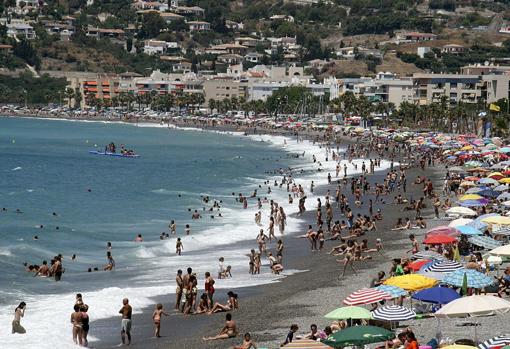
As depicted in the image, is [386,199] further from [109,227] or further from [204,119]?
[204,119]

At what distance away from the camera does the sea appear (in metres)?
25.7

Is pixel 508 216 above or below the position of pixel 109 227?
above

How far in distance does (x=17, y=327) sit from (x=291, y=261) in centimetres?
1206

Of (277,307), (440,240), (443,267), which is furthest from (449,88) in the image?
(443,267)

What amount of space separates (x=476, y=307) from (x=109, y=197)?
41326mm

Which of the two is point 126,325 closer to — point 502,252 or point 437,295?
point 437,295

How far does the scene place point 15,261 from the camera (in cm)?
3195

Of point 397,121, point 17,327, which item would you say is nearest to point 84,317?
point 17,327

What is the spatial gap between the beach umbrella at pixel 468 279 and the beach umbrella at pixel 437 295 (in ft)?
2.10

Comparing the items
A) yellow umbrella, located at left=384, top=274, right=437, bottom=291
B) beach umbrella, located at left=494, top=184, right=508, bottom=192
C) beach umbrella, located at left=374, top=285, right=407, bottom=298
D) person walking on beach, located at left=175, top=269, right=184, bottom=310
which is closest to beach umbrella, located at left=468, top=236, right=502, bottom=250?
yellow umbrella, located at left=384, top=274, right=437, bottom=291

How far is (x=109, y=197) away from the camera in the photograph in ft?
185

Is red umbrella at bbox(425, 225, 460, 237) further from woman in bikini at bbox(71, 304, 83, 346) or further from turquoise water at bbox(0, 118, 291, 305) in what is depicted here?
woman in bikini at bbox(71, 304, 83, 346)

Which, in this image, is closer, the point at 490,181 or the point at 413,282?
Answer: the point at 413,282

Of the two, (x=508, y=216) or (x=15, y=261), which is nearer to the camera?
(x=508, y=216)
